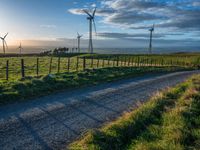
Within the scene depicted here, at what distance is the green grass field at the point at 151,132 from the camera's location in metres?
7.38

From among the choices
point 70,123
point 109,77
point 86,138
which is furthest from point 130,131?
point 109,77

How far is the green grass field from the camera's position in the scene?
738cm

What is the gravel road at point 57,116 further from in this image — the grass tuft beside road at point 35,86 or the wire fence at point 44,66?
the wire fence at point 44,66

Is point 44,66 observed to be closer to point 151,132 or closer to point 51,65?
point 51,65

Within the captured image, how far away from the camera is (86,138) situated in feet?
26.2

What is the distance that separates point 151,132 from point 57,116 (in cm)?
386

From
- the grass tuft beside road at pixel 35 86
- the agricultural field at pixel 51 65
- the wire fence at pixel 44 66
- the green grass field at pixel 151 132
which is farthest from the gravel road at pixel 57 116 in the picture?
the agricultural field at pixel 51 65

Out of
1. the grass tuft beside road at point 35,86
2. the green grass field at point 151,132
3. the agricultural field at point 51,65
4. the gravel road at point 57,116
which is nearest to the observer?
the green grass field at point 151,132

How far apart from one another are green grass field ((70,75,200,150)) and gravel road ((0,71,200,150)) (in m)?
0.81

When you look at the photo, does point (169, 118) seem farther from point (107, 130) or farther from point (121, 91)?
point (121, 91)

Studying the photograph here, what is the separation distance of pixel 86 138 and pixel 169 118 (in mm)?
3118

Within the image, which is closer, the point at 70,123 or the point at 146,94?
the point at 70,123

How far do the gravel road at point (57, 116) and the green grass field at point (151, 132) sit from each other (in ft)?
2.66

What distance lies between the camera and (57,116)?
35.0 ft
